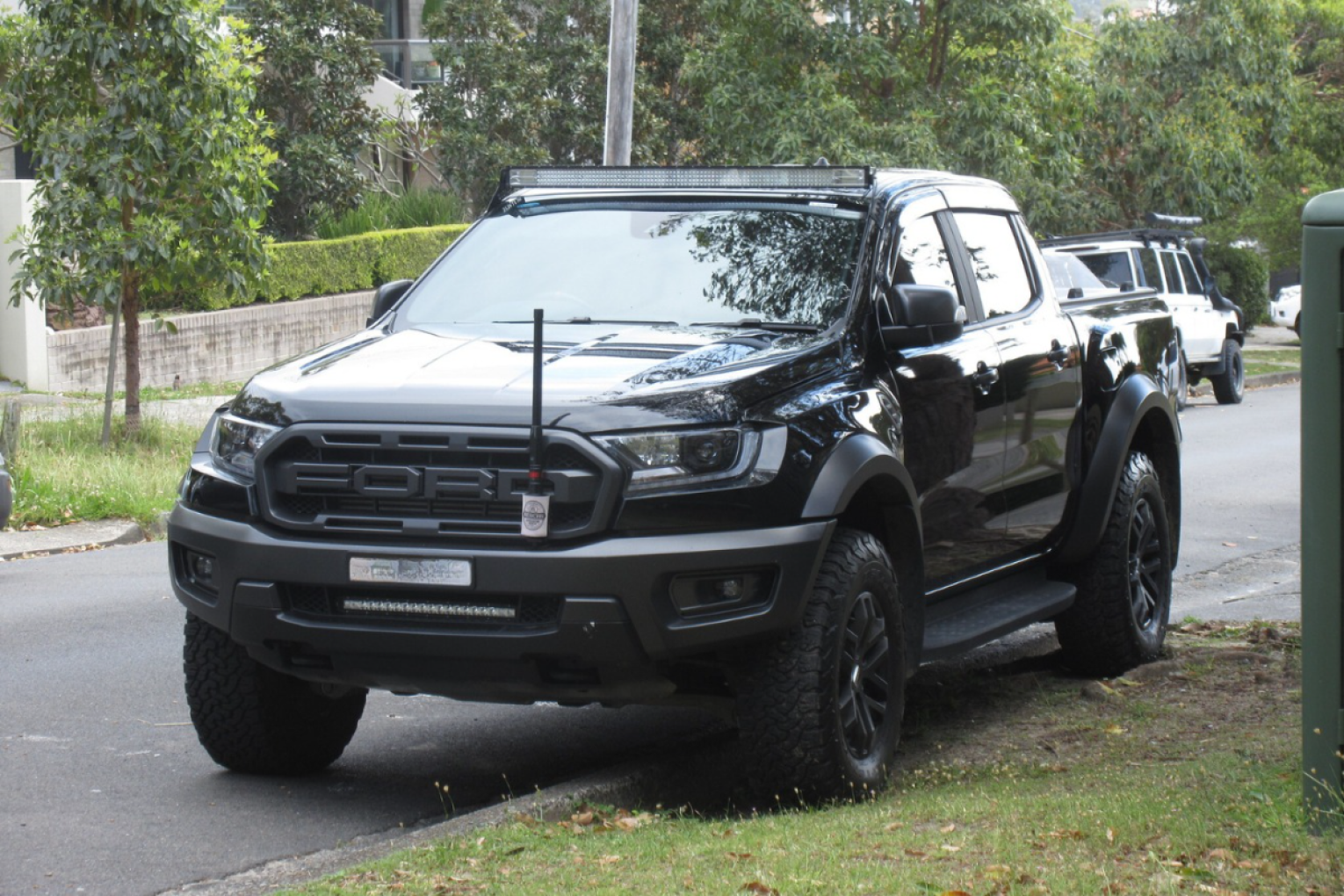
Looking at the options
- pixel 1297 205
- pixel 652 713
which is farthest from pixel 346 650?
pixel 1297 205

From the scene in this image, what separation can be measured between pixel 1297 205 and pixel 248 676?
32.9 metres

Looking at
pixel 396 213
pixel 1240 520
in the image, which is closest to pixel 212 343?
pixel 396 213

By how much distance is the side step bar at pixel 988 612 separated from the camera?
20.8 feet

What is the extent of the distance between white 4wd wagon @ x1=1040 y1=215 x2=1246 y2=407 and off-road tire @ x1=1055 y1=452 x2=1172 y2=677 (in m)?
13.9

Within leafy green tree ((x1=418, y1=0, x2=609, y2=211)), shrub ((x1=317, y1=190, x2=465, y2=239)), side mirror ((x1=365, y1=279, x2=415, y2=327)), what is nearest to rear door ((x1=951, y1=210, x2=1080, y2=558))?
side mirror ((x1=365, y1=279, x2=415, y2=327))

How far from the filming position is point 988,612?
268 inches

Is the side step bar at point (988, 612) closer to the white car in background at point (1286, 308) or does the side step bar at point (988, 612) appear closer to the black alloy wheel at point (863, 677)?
the black alloy wheel at point (863, 677)

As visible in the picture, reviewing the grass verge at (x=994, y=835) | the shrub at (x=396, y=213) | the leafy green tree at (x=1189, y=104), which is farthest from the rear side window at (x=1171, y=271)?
the grass verge at (x=994, y=835)

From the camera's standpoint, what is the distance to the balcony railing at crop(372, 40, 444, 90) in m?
36.9

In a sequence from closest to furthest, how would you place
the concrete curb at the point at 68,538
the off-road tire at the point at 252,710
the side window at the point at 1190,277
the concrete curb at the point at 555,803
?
1. the concrete curb at the point at 555,803
2. the off-road tire at the point at 252,710
3. the concrete curb at the point at 68,538
4. the side window at the point at 1190,277

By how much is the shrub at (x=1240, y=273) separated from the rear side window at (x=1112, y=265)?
16215 millimetres

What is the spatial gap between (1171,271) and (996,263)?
17456mm

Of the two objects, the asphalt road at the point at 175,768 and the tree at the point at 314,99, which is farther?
the tree at the point at 314,99

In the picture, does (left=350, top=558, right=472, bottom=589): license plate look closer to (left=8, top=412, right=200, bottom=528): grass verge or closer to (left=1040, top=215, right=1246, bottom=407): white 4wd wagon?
(left=8, top=412, right=200, bottom=528): grass verge
